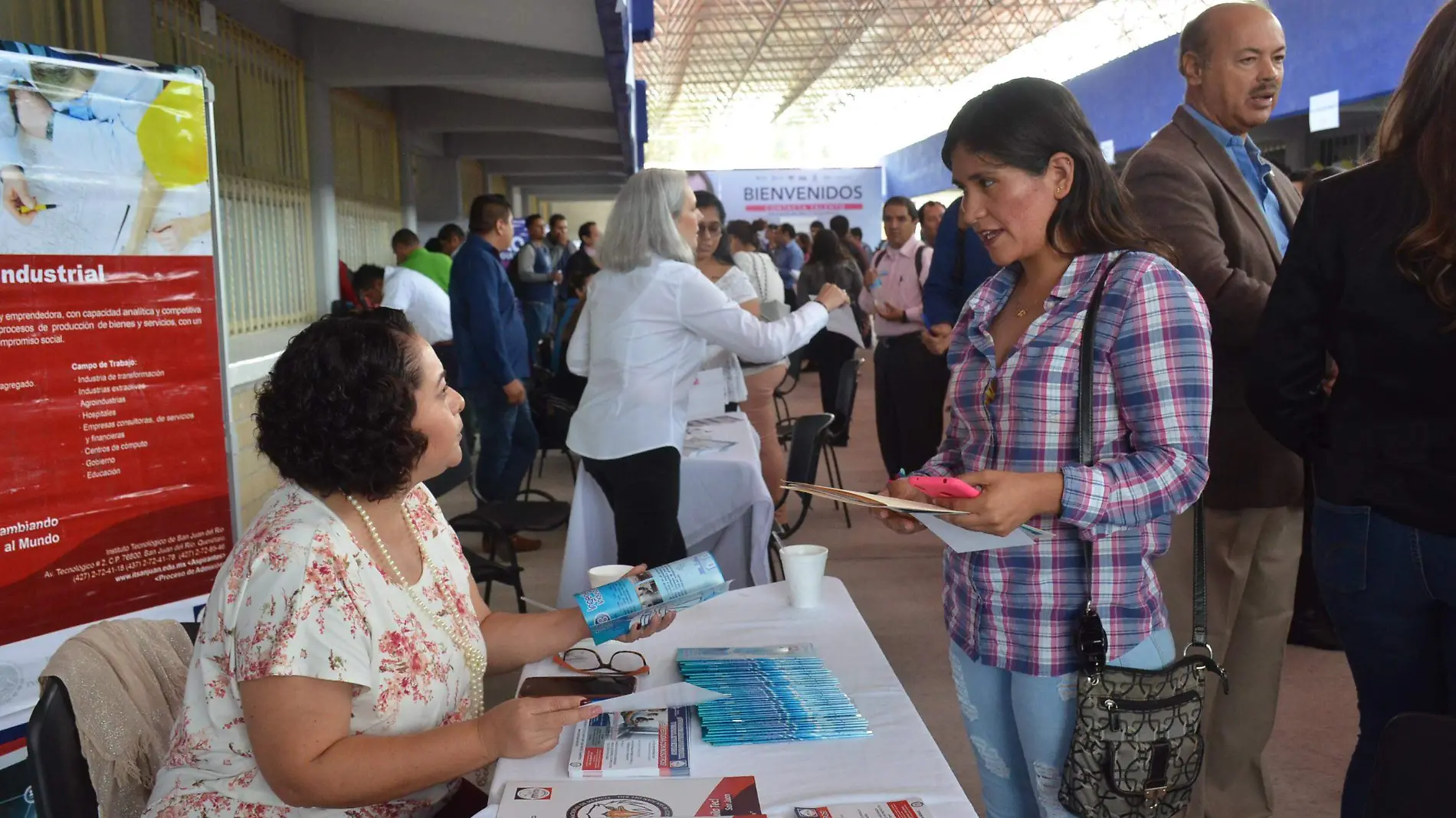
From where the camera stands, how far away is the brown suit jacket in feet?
6.82

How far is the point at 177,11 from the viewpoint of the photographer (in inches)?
189

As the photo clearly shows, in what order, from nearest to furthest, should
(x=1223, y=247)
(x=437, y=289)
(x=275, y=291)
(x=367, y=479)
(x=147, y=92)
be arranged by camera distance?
(x=367, y=479) < (x=1223, y=247) < (x=147, y=92) < (x=275, y=291) < (x=437, y=289)

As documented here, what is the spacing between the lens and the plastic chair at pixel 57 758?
1.32 meters

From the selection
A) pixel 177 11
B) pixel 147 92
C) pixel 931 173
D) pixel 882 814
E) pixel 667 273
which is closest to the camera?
pixel 882 814

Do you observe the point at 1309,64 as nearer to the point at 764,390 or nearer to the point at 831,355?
the point at 831,355

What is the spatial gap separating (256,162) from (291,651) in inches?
209

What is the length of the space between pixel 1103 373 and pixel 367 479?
0.98m

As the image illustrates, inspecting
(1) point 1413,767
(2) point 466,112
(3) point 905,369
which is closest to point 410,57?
(2) point 466,112

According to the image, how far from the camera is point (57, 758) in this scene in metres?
1.33

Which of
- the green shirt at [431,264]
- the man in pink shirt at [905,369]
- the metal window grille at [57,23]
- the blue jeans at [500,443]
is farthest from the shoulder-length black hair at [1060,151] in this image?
the green shirt at [431,264]

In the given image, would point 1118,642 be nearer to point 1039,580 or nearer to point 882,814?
point 1039,580

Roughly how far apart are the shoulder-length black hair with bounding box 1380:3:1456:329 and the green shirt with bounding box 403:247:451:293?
20.8 feet

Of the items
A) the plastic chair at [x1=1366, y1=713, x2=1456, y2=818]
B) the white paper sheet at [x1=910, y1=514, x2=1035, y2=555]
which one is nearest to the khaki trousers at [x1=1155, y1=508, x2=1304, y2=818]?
the white paper sheet at [x1=910, y1=514, x2=1035, y2=555]

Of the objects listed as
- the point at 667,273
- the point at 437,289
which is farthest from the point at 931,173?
the point at 667,273
